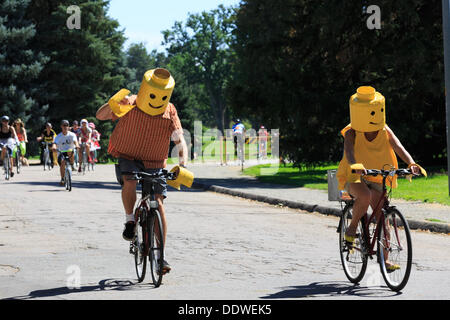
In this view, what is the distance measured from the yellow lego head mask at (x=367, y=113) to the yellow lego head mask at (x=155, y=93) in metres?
1.77

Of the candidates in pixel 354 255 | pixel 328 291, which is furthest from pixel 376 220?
pixel 328 291

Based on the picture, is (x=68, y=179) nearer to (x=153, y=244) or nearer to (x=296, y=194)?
(x=296, y=194)

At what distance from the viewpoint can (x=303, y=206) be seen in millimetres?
15469

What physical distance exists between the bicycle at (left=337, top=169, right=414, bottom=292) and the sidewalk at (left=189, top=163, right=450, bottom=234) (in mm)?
4599

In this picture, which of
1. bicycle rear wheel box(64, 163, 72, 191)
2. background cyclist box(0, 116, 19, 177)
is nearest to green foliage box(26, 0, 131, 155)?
background cyclist box(0, 116, 19, 177)

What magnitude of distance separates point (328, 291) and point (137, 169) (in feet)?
7.02

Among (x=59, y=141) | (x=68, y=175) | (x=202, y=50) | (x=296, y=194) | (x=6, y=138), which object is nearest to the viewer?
(x=296, y=194)

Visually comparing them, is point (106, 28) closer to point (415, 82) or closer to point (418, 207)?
point (415, 82)

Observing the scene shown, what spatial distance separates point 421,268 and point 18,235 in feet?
18.7

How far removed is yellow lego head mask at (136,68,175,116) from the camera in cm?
734

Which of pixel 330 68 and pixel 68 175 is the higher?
pixel 330 68

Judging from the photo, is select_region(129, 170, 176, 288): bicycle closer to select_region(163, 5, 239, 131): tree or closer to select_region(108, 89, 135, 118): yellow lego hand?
select_region(108, 89, 135, 118): yellow lego hand

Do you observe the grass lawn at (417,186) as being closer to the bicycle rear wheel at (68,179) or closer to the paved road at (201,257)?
the paved road at (201,257)

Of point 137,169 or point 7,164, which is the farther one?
point 7,164
